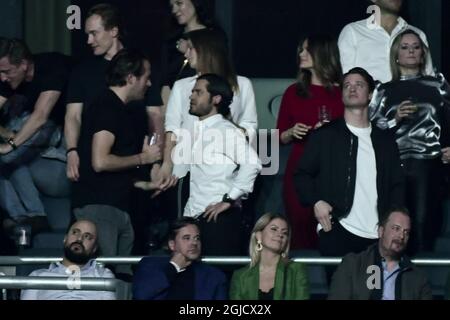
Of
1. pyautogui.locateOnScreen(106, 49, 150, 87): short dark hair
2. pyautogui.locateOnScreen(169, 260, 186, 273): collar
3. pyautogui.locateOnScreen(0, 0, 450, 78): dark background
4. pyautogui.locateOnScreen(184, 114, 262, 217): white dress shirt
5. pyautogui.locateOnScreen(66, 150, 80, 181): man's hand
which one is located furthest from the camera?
pyautogui.locateOnScreen(0, 0, 450, 78): dark background

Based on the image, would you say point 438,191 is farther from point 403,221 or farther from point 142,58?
point 142,58

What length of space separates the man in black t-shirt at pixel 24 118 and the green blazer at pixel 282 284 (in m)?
1.80

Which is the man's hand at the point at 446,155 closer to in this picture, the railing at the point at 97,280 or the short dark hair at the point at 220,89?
the railing at the point at 97,280

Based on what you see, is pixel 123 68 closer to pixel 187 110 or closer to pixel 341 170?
pixel 187 110

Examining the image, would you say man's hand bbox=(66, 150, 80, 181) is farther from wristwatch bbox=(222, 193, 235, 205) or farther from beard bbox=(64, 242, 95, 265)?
wristwatch bbox=(222, 193, 235, 205)

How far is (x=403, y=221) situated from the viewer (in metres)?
12.8

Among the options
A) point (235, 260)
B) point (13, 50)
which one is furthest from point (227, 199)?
point (13, 50)

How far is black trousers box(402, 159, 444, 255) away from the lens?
13.7 meters

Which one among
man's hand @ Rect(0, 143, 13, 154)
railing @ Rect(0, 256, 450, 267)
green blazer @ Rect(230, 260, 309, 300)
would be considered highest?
man's hand @ Rect(0, 143, 13, 154)

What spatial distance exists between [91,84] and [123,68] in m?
0.51

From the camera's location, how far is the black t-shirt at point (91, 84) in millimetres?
13688

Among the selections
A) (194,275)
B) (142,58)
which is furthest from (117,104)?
(194,275)

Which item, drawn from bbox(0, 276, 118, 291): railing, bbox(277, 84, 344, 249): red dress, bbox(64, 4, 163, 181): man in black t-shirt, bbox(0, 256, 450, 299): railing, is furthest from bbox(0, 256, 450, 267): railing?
bbox(64, 4, 163, 181): man in black t-shirt

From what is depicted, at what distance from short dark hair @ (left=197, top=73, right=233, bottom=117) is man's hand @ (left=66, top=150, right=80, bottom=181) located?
36.5 inches
